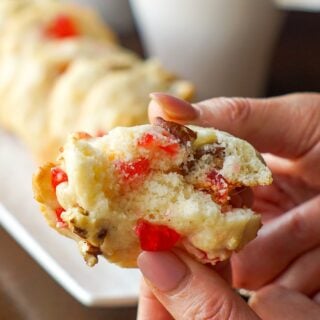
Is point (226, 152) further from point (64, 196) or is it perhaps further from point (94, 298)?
point (94, 298)

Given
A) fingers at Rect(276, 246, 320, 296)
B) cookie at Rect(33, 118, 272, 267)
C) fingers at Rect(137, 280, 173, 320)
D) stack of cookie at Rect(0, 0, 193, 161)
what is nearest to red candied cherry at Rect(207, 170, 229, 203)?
cookie at Rect(33, 118, 272, 267)

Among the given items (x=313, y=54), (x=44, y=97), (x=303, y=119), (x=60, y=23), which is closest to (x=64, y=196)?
(x=303, y=119)

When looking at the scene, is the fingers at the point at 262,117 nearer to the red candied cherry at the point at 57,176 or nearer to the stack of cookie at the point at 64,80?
the red candied cherry at the point at 57,176

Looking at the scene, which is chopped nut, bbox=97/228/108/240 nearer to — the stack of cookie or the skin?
the skin

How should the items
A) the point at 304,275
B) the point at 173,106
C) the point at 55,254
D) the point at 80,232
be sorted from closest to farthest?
the point at 80,232 → the point at 173,106 → the point at 304,275 → the point at 55,254

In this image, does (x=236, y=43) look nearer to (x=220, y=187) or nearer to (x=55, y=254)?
(x=55, y=254)

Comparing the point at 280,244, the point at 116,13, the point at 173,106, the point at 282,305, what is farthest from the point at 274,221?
the point at 116,13

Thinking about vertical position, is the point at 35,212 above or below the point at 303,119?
below
